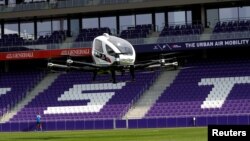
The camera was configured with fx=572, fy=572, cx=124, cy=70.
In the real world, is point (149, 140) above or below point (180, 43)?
below

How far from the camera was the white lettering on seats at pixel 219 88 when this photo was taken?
47.6 meters

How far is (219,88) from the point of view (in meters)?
49.9

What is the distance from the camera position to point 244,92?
48.2 m

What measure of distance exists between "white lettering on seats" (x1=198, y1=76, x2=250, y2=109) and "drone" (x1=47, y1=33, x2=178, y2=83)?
15.4 meters

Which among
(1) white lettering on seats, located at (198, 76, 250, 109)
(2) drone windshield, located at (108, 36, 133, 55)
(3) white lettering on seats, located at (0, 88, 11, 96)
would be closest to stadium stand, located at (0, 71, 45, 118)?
(3) white lettering on seats, located at (0, 88, 11, 96)

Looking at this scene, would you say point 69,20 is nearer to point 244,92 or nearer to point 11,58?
point 11,58

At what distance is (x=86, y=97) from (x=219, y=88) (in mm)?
12475

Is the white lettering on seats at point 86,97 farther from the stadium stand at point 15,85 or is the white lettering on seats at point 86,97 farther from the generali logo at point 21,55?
the generali logo at point 21,55

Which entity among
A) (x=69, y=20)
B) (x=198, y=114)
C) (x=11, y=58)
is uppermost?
(x=69, y=20)

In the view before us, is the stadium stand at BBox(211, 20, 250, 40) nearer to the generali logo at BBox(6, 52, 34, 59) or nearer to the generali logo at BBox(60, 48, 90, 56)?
the generali logo at BBox(60, 48, 90, 56)

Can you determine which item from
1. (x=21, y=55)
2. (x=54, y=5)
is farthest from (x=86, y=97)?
(x=54, y=5)

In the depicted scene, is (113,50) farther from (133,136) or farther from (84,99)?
(84,99)

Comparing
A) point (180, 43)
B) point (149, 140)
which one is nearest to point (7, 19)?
point (180, 43)

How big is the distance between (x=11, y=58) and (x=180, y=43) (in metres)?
17.8
